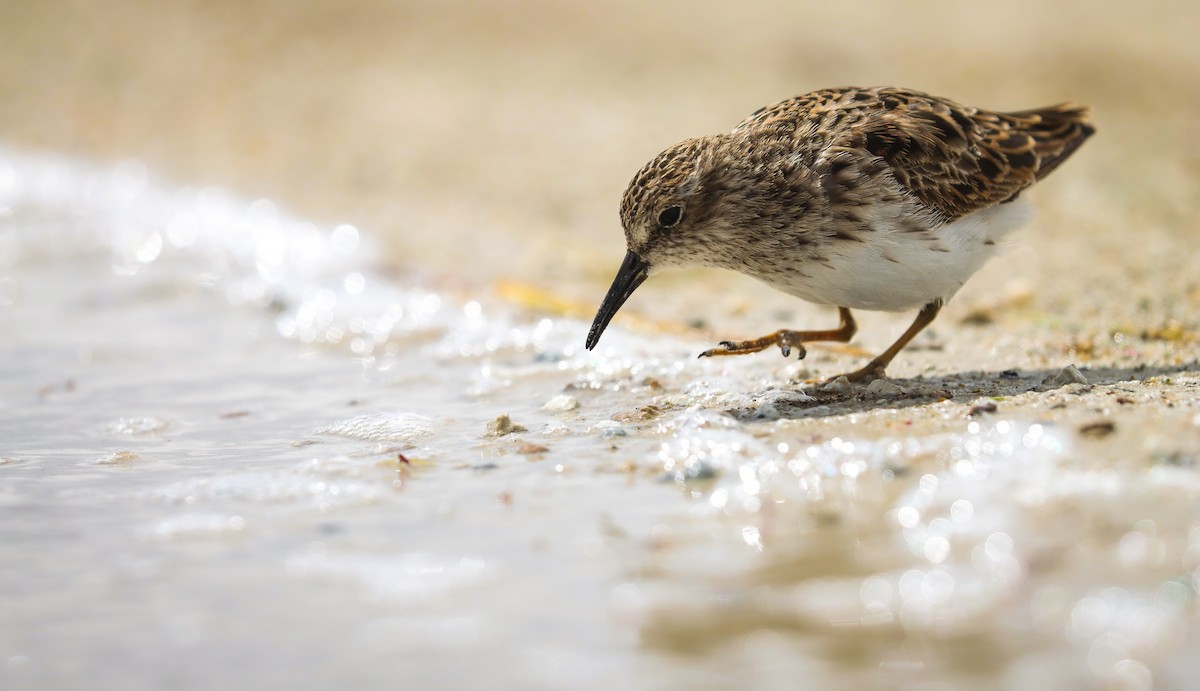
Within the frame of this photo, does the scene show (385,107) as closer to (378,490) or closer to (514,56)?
(514,56)

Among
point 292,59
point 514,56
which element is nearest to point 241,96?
point 292,59

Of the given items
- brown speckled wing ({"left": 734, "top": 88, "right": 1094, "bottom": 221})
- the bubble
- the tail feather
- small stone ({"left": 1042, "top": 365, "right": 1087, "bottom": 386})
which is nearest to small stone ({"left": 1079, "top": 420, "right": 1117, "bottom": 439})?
small stone ({"left": 1042, "top": 365, "right": 1087, "bottom": 386})

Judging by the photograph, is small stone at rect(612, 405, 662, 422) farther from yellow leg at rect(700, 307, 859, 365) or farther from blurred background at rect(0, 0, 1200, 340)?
blurred background at rect(0, 0, 1200, 340)

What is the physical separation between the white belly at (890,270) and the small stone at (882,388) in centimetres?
35

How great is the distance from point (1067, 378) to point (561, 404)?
82.7 inches

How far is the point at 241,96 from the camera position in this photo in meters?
12.0

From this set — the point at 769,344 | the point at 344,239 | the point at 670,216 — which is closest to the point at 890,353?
the point at 769,344

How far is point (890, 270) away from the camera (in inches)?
181

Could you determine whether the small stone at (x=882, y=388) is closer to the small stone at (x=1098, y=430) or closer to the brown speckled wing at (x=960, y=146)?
the brown speckled wing at (x=960, y=146)

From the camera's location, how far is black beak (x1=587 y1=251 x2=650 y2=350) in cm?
509

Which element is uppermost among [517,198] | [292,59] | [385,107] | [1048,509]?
[292,59]

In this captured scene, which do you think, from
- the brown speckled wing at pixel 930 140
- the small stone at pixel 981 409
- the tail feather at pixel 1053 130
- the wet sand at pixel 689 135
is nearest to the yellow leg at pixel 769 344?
the wet sand at pixel 689 135

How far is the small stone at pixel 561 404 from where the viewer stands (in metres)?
4.86

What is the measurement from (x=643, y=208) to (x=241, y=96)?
27.4ft
